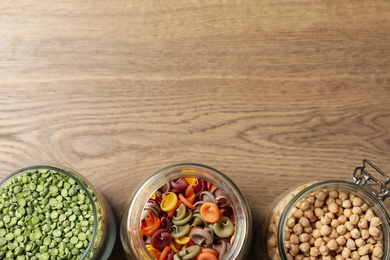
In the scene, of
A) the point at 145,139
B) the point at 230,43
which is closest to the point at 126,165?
the point at 145,139

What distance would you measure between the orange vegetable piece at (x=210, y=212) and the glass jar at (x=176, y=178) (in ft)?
0.12

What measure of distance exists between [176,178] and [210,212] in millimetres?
90

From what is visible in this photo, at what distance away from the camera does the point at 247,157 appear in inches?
35.4

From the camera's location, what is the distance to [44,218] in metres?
0.76

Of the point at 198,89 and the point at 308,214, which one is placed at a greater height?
the point at 198,89

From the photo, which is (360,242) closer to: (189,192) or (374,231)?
(374,231)

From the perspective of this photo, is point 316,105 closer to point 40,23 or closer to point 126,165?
point 126,165

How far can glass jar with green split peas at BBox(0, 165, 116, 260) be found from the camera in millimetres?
744

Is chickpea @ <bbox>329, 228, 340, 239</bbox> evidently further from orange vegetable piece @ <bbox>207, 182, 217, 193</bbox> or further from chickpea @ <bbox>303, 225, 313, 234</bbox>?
orange vegetable piece @ <bbox>207, 182, 217, 193</bbox>

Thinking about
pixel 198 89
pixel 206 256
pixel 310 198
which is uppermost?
pixel 198 89

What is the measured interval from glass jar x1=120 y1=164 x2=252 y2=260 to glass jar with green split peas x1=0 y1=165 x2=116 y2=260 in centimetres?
6

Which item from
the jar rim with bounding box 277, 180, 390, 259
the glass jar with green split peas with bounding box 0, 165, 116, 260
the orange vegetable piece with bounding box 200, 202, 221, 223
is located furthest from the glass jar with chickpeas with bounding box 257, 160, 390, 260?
the glass jar with green split peas with bounding box 0, 165, 116, 260

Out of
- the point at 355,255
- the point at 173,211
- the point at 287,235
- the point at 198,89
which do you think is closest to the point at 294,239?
the point at 287,235

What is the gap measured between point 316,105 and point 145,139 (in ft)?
1.30
